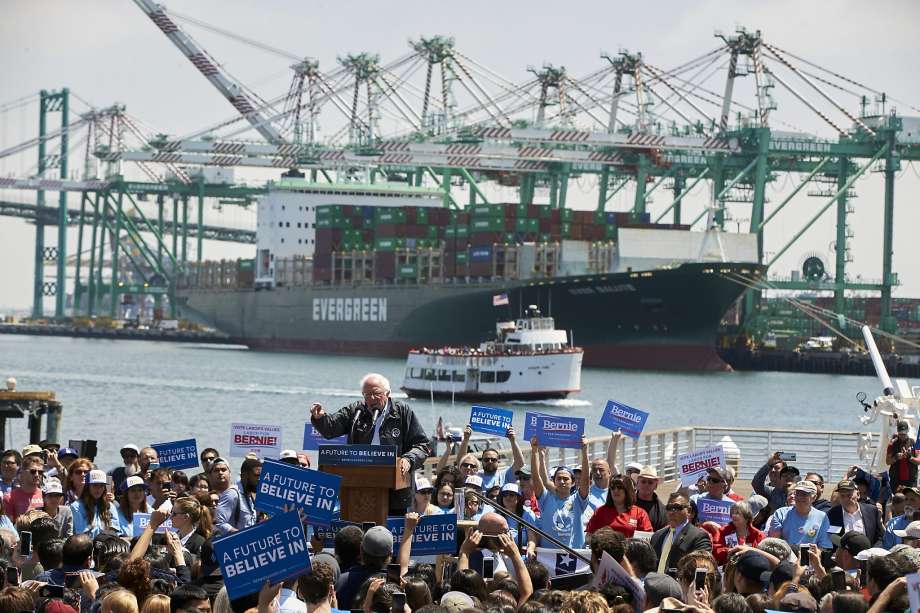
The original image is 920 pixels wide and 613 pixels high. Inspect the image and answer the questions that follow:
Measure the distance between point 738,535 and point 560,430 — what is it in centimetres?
436

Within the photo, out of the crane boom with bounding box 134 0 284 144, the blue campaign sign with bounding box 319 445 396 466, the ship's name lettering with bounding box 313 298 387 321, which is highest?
the crane boom with bounding box 134 0 284 144

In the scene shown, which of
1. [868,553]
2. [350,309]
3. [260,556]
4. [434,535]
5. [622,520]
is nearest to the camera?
[260,556]

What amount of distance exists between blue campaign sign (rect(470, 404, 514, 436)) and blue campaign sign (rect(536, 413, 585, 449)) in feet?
2.17

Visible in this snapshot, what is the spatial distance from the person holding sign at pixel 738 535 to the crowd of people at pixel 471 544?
0.04 feet

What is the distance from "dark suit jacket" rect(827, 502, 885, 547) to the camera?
34.2 ft

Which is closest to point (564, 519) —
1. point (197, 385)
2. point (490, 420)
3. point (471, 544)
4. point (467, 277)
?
point (471, 544)

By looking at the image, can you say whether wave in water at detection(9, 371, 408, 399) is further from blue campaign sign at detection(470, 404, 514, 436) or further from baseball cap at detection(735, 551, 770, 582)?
baseball cap at detection(735, 551, 770, 582)

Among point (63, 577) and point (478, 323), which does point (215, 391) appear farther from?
point (63, 577)

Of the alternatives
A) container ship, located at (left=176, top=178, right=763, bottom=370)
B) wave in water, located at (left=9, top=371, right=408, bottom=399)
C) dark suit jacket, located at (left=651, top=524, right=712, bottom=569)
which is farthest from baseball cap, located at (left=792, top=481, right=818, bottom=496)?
container ship, located at (left=176, top=178, right=763, bottom=370)

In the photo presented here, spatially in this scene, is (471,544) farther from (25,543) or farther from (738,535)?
(738,535)

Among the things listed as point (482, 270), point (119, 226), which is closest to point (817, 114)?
point (482, 270)

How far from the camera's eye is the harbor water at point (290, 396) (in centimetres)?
4369

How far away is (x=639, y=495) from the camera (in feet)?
33.9

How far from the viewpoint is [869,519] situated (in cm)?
A: 1049
